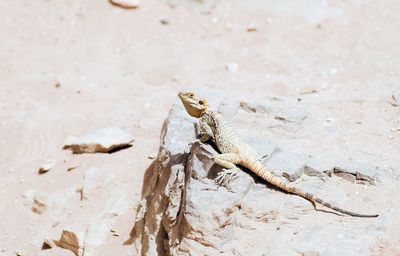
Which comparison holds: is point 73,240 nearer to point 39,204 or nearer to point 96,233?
point 96,233

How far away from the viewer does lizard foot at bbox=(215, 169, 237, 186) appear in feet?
16.2

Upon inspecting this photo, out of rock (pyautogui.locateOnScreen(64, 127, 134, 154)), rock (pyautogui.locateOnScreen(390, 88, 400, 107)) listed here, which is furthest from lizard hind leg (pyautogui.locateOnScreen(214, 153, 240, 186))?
rock (pyautogui.locateOnScreen(390, 88, 400, 107))

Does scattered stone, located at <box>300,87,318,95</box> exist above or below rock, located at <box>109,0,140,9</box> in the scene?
below

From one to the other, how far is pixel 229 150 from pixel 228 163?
15cm

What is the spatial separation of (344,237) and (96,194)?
121 inches

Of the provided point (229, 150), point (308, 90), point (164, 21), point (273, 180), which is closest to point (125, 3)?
point (164, 21)

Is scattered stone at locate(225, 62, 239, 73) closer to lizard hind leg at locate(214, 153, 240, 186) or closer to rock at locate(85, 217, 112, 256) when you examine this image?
rock at locate(85, 217, 112, 256)

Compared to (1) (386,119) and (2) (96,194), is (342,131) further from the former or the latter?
(2) (96,194)

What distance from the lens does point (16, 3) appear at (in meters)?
10.7

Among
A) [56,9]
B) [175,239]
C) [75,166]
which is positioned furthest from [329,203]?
[56,9]

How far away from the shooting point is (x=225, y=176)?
495 centimetres

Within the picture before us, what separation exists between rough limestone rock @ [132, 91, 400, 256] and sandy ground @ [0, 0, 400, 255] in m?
0.48

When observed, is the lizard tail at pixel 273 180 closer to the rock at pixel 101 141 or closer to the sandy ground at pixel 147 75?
the sandy ground at pixel 147 75

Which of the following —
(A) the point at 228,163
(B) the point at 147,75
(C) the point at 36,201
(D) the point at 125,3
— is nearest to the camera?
(A) the point at 228,163
